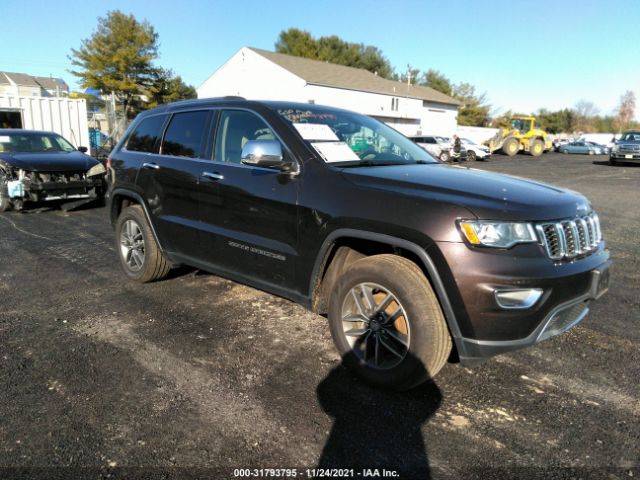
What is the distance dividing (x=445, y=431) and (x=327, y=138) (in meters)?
2.15

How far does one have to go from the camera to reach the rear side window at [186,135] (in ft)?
13.9

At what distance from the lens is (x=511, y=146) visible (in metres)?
35.6

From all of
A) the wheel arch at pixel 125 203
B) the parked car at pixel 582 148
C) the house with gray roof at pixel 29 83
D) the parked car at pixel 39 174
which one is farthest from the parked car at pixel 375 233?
the house with gray roof at pixel 29 83

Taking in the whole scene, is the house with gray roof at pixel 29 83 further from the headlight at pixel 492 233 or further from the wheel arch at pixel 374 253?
the headlight at pixel 492 233

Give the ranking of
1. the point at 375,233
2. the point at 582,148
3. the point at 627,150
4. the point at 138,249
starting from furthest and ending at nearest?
1. the point at 582,148
2. the point at 627,150
3. the point at 138,249
4. the point at 375,233

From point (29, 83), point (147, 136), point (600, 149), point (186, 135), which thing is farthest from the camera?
point (29, 83)

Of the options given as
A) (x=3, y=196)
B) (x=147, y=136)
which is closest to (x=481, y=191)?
(x=147, y=136)

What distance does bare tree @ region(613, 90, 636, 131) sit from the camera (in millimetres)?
73000

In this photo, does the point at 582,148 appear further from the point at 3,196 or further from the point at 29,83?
the point at 29,83

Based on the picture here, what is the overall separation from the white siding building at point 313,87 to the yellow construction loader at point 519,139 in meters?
10.3

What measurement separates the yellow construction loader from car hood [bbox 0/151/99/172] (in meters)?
31.4

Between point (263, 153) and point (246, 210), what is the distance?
1.73 feet

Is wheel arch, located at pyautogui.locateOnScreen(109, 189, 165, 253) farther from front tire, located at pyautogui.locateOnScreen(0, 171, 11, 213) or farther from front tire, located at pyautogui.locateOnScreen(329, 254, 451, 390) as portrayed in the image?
front tire, located at pyautogui.locateOnScreen(0, 171, 11, 213)

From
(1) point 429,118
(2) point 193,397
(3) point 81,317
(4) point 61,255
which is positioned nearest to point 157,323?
(3) point 81,317
